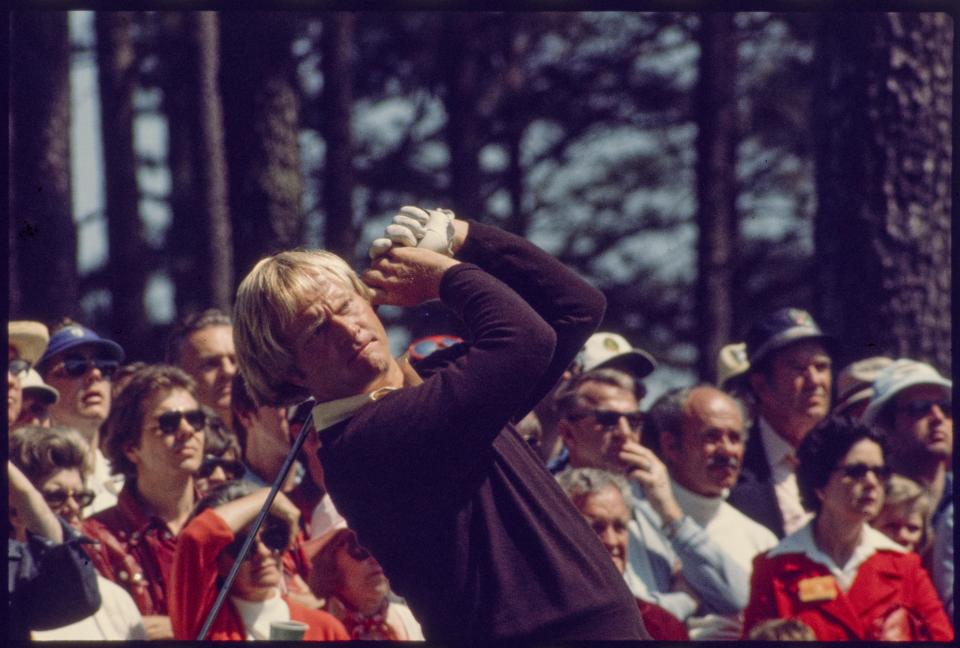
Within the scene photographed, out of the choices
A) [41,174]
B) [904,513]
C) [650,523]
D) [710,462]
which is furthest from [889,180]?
[41,174]

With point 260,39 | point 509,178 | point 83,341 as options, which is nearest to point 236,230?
point 260,39

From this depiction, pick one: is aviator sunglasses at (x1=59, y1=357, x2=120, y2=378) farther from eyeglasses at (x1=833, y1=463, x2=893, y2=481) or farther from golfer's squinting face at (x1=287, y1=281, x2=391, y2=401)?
golfer's squinting face at (x1=287, y1=281, x2=391, y2=401)

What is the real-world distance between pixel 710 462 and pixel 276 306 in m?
2.89

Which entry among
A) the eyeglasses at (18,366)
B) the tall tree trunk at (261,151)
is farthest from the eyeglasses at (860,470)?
the tall tree trunk at (261,151)

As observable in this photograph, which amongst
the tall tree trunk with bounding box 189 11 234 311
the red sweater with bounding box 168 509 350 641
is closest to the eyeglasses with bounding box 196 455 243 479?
the red sweater with bounding box 168 509 350 641

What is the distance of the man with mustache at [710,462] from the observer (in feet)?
18.7

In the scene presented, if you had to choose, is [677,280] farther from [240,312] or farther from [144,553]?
[240,312]

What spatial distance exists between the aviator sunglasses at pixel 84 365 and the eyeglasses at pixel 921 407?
9.45 ft

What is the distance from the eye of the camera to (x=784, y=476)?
6.29 meters

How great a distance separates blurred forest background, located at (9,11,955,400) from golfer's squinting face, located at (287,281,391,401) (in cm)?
406

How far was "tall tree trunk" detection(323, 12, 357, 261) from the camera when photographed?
11.1 meters

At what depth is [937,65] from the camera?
746cm

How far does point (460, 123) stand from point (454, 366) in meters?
12.4

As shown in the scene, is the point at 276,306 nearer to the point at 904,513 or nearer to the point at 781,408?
the point at 904,513
